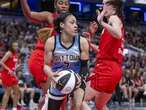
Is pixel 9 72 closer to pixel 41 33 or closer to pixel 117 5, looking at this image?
pixel 41 33

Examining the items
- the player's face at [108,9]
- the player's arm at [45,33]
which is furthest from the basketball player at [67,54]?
the player's arm at [45,33]

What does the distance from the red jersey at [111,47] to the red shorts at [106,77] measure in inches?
3.2

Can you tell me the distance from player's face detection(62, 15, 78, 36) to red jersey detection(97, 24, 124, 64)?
714mm

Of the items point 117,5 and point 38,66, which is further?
point 38,66

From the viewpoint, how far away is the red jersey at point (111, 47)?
24.1 ft

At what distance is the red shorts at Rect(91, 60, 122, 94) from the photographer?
7.37 m

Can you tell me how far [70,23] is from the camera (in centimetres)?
680

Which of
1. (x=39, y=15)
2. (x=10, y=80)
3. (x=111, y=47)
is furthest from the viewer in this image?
(x=10, y=80)

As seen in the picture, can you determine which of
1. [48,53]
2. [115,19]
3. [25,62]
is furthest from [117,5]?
[25,62]

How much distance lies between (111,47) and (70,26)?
0.87 metres

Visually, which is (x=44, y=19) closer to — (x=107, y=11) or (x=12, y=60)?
(x=107, y=11)

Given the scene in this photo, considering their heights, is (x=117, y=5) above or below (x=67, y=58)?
above

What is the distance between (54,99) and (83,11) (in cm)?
2626

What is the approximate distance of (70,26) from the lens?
677 centimetres
